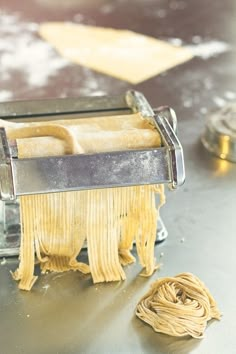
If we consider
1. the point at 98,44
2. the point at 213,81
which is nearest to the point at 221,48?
→ the point at 213,81

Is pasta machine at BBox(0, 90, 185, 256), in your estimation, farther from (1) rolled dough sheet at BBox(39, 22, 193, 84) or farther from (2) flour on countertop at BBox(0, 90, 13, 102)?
(1) rolled dough sheet at BBox(39, 22, 193, 84)

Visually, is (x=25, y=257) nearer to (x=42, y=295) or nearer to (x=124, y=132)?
(x=42, y=295)

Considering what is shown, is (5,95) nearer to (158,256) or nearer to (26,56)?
(26,56)

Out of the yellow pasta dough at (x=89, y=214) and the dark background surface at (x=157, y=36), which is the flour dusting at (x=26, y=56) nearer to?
the dark background surface at (x=157, y=36)

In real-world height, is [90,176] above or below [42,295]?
above

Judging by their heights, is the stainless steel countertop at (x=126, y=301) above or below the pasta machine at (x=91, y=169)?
below

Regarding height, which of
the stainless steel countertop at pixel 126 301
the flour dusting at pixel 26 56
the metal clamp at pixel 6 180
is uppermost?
the metal clamp at pixel 6 180

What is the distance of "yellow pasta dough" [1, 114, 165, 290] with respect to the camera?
935mm

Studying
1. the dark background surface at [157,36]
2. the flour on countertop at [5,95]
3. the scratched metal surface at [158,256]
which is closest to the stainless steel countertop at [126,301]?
the scratched metal surface at [158,256]

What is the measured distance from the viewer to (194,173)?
1298 mm

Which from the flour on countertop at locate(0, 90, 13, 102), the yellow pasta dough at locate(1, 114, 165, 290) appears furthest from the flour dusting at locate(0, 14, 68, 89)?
the yellow pasta dough at locate(1, 114, 165, 290)

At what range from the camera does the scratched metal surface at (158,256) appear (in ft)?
2.93

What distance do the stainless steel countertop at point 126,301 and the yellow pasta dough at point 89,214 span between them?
3 cm

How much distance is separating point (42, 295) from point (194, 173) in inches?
18.2
